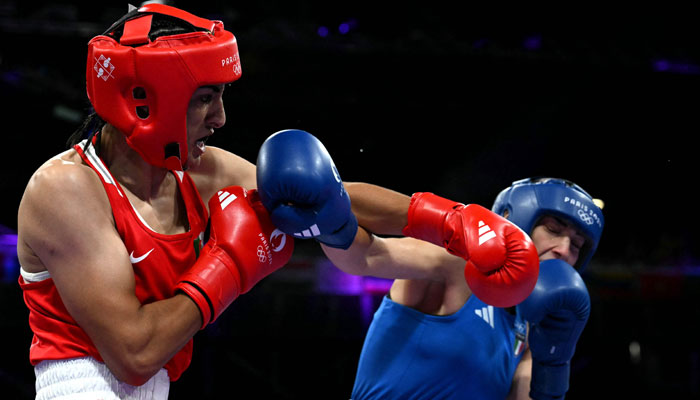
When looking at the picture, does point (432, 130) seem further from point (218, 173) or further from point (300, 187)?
point (300, 187)

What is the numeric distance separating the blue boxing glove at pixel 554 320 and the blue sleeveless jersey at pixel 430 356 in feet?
0.50

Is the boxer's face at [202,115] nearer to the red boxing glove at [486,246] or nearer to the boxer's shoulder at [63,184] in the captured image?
the boxer's shoulder at [63,184]

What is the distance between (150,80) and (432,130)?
16.6 feet

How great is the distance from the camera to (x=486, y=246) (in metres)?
1.86

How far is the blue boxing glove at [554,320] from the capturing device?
226cm

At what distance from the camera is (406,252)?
218cm

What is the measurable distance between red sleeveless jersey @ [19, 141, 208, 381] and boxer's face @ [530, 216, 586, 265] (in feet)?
4.42

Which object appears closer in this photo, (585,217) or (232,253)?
(232,253)

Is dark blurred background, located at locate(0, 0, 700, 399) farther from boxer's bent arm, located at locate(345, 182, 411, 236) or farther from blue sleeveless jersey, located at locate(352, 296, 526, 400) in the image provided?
boxer's bent arm, located at locate(345, 182, 411, 236)

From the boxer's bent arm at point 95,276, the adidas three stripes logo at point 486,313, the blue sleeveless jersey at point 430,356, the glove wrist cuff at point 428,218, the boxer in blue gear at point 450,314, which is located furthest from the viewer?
the adidas three stripes logo at point 486,313

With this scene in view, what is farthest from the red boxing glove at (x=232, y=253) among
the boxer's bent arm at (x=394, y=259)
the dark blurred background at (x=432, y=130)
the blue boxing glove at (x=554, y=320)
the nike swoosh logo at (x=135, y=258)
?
the dark blurred background at (x=432, y=130)

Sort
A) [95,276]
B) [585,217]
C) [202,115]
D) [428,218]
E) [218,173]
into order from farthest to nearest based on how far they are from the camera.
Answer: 1. [585,217]
2. [218,173]
3. [428,218]
4. [202,115]
5. [95,276]

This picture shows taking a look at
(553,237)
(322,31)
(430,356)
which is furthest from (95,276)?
(322,31)

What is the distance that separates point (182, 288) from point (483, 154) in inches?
209
